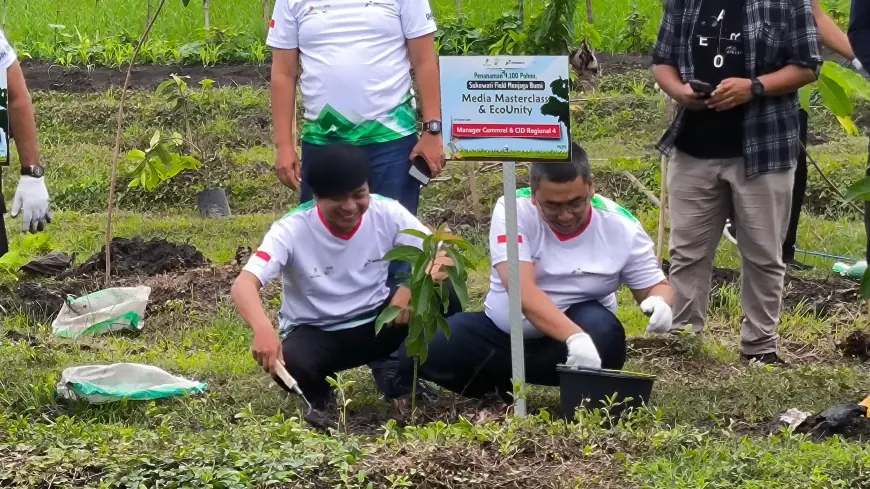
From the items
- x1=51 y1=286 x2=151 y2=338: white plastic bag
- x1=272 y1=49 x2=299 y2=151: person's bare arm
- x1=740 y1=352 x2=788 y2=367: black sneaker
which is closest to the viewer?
x1=272 y1=49 x2=299 y2=151: person's bare arm

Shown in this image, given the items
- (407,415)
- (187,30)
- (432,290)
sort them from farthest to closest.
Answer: (187,30) < (407,415) < (432,290)

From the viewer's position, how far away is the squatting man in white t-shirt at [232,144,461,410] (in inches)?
162

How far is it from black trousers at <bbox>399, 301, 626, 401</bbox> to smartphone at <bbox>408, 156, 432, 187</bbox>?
566mm

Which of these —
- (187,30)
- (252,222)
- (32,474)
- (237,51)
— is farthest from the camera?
(187,30)

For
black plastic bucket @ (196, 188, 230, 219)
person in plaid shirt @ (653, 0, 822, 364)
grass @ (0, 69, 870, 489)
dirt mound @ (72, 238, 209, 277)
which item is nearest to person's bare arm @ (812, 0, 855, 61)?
person in plaid shirt @ (653, 0, 822, 364)

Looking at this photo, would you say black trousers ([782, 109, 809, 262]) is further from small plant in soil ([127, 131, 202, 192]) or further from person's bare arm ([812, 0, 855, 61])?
small plant in soil ([127, 131, 202, 192])

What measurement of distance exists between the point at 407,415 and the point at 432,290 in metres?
0.59

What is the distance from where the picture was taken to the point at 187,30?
14086 millimetres

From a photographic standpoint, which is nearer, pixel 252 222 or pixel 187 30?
pixel 252 222

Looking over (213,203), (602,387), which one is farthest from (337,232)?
A: (213,203)

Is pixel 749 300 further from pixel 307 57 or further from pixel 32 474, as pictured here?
pixel 32 474

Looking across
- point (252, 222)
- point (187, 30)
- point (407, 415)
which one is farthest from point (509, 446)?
point (187, 30)

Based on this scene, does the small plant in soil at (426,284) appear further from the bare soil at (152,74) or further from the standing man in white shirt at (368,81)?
the bare soil at (152,74)

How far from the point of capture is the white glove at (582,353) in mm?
3998
